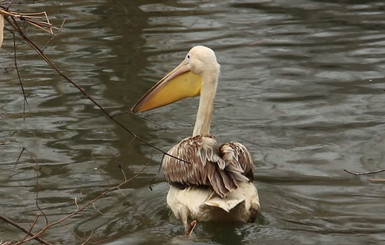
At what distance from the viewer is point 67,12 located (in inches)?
530

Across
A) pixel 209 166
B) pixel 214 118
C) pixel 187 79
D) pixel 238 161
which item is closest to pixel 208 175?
pixel 209 166

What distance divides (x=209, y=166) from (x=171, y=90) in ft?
4.26

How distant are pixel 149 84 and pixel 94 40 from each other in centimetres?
213

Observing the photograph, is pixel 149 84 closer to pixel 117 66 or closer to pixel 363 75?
pixel 117 66

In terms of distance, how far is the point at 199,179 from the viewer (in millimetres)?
6379

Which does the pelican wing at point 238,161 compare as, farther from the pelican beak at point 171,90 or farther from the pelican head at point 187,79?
the pelican beak at point 171,90

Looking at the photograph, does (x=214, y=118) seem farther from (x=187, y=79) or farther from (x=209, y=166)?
(x=209, y=166)

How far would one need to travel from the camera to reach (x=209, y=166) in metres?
6.34

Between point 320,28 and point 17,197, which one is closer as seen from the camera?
point 17,197

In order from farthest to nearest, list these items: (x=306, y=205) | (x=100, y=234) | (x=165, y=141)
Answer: (x=165, y=141), (x=306, y=205), (x=100, y=234)

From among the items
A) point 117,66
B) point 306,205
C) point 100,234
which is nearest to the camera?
point 100,234

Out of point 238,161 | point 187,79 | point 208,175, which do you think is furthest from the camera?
point 187,79

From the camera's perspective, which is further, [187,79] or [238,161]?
[187,79]

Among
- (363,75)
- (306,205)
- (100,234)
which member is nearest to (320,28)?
(363,75)
